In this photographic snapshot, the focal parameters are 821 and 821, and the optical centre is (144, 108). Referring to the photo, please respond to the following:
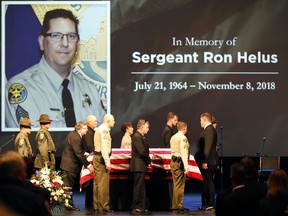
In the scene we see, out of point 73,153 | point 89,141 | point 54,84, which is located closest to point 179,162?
point 89,141

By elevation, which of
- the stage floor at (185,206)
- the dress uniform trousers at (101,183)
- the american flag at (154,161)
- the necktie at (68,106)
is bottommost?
the stage floor at (185,206)

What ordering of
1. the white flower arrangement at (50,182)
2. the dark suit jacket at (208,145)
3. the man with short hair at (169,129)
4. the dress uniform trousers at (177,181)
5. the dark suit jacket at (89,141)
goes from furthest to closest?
the man with short hair at (169,129) < the dark suit jacket at (89,141) < the dark suit jacket at (208,145) < the dress uniform trousers at (177,181) < the white flower arrangement at (50,182)

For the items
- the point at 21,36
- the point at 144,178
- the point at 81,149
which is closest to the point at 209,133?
the point at 144,178

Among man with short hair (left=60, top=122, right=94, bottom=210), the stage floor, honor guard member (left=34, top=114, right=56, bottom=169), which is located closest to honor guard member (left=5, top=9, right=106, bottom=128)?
the stage floor

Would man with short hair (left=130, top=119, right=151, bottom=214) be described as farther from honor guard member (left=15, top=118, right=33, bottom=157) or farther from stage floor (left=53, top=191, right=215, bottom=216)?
honor guard member (left=15, top=118, right=33, bottom=157)

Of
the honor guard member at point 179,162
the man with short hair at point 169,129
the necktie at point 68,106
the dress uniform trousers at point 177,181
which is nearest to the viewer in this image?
the honor guard member at point 179,162

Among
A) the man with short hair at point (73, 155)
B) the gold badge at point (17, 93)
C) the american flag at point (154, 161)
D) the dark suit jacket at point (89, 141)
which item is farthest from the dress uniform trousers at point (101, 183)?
the gold badge at point (17, 93)

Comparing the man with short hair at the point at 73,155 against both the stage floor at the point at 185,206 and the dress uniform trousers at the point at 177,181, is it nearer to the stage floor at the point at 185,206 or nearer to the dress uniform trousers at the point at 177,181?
the stage floor at the point at 185,206

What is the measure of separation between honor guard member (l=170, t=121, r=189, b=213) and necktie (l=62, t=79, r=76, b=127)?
135 inches

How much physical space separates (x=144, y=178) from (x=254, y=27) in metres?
4.52

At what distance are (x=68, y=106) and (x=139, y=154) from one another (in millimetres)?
3500

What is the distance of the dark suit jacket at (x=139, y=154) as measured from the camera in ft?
42.1

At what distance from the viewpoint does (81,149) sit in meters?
13.9

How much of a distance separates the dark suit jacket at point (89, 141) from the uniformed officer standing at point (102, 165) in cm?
76
